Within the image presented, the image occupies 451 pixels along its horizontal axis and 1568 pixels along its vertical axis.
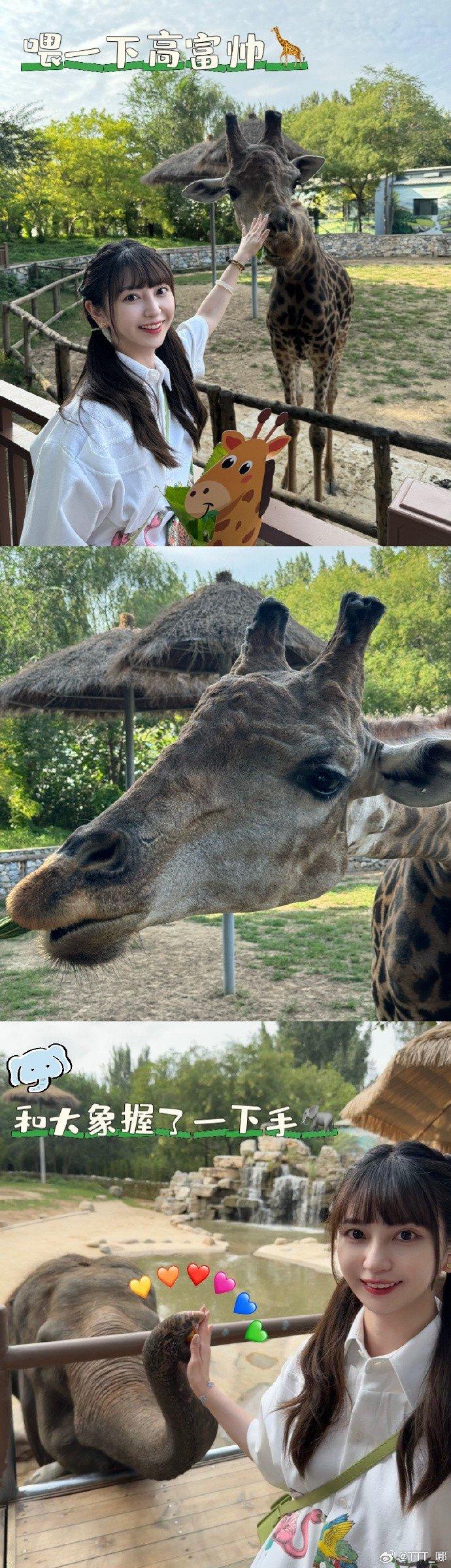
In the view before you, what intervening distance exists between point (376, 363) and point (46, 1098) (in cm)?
281

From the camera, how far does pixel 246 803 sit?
5.71 feet

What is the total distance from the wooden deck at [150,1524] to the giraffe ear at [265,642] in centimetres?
186

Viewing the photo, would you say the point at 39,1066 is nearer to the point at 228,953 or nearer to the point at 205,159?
the point at 228,953

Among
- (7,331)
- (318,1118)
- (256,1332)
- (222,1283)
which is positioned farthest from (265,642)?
(7,331)

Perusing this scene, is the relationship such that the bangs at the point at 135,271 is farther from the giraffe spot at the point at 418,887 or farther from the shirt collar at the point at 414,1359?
the shirt collar at the point at 414,1359

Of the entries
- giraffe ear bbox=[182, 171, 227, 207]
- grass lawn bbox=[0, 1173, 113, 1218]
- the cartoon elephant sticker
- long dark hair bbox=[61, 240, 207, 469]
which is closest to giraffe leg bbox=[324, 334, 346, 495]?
giraffe ear bbox=[182, 171, 227, 207]

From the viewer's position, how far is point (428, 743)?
178cm

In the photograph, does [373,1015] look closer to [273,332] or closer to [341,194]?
[273,332]

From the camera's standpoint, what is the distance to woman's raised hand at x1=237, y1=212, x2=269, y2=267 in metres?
2.29

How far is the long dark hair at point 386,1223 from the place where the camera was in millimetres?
1072

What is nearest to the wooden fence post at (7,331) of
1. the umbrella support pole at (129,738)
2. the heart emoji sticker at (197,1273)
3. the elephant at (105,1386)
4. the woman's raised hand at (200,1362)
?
the umbrella support pole at (129,738)

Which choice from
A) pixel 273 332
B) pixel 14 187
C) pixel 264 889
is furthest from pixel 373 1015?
pixel 14 187

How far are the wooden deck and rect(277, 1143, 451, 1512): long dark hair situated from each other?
1.39m

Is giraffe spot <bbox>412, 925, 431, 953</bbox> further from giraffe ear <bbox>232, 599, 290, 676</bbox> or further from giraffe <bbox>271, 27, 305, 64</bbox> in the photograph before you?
giraffe <bbox>271, 27, 305, 64</bbox>
